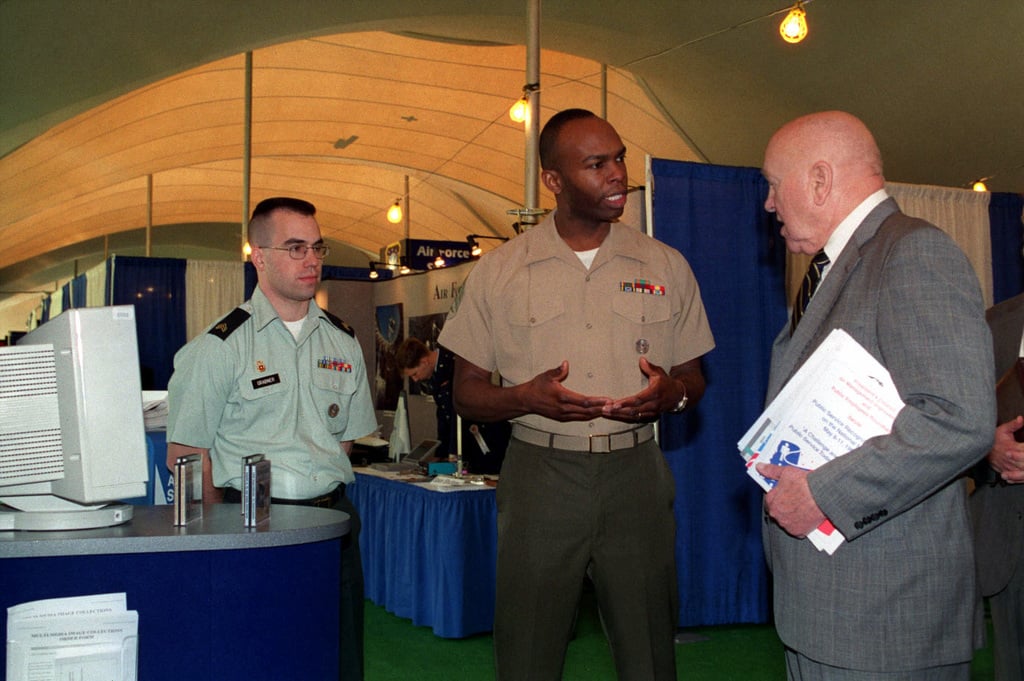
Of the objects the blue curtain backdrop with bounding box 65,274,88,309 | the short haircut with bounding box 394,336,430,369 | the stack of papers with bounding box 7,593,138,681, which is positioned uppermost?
the blue curtain backdrop with bounding box 65,274,88,309

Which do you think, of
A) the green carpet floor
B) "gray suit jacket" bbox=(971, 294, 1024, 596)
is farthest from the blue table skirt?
"gray suit jacket" bbox=(971, 294, 1024, 596)

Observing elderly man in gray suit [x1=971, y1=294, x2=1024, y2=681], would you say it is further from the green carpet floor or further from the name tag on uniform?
the name tag on uniform

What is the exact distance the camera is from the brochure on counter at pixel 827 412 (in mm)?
1551

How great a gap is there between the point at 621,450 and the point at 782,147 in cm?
99

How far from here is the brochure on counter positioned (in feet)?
5.09

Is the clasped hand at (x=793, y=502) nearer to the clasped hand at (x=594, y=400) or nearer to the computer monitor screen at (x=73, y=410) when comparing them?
the clasped hand at (x=594, y=400)

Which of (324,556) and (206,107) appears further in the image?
(206,107)

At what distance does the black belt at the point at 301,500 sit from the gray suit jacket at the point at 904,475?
4.80 feet

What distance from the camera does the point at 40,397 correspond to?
2.08 m

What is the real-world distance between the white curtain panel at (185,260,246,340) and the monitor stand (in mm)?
12020

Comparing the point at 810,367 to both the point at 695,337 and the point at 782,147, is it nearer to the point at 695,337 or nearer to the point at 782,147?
the point at 782,147

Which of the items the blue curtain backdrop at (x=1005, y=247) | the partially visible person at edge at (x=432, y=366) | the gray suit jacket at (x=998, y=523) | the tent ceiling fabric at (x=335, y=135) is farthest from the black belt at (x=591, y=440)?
the tent ceiling fabric at (x=335, y=135)

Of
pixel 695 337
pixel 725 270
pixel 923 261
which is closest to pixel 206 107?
pixel 725 270

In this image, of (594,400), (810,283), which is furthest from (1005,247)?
(810,283)
